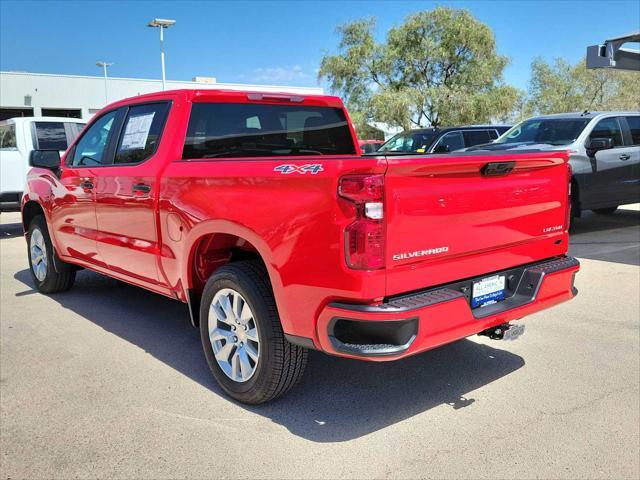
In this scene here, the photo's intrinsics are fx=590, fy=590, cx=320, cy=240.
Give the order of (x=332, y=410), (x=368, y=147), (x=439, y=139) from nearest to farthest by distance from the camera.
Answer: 1. (x=332, y=410)
2. (x=368, y=147)
3. (x=439, y=139)

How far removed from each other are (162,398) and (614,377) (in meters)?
2.96

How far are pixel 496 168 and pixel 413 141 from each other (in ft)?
32.9

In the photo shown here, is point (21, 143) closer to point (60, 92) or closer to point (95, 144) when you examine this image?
point (95, 144)

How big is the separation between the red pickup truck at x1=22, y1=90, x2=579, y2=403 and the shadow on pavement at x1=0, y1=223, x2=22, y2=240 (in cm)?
747

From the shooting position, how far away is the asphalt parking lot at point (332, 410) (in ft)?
9.68

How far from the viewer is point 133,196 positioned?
4.34 m

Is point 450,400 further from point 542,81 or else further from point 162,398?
point 542,81

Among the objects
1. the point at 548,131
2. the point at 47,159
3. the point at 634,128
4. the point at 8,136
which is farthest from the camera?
the point at 8,136

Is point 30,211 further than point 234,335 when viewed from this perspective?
Yes

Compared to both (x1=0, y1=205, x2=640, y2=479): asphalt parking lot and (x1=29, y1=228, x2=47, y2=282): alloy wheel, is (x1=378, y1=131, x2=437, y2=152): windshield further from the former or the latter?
(x1=29, y1=228, x2=47, y2=282): alloy wheel

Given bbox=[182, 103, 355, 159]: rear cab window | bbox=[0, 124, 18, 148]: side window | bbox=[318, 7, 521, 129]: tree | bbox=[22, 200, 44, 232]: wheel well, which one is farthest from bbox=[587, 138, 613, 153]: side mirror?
bbox=[318, 7, 521, 129]: tree

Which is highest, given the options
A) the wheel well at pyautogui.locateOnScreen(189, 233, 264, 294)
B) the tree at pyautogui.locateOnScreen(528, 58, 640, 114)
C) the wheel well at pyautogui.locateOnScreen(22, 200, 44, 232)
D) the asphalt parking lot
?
the tree at pyautogui.locateOnScreen(528, 58, 640, 114)

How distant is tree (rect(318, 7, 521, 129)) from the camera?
32.6 m

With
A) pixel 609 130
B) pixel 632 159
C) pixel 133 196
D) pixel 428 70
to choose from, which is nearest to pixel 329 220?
pixel 133 196
